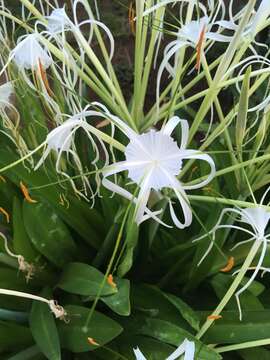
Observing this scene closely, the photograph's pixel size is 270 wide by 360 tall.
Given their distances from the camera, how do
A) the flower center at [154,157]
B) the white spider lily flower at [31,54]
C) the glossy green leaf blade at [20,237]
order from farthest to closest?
1. the glossy green leaf blade at [20,237]
2. the white spider lily flower at [31,54]
3. the flower center at [154,157]

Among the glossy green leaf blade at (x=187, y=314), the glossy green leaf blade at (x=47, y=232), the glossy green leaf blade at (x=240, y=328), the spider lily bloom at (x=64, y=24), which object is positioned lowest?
the glossy green leaf blade at (x=240, y=328)

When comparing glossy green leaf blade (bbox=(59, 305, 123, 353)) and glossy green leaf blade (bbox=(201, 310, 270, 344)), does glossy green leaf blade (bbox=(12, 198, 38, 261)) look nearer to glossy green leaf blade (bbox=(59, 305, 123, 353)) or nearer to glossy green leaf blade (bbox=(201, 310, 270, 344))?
glossy green leaf blade (bbox=(59, 305, 123, 353))

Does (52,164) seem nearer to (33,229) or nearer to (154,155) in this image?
(33,229)

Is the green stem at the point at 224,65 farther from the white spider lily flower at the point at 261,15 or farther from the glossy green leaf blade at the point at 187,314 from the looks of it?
the glossy green leaf blade at the point at 187,314

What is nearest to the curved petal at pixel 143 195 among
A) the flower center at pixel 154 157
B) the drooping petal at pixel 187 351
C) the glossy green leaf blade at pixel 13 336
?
the flower center at pixel 154 157

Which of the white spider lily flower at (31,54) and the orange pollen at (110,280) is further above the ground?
the white spider lily flower at (31,54)

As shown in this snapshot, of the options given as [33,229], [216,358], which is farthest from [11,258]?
[216,358]
